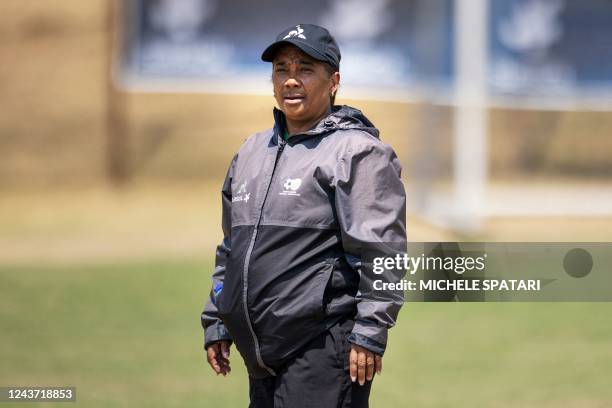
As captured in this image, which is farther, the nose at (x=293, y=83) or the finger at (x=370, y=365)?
the nose at (x=293, y=83)

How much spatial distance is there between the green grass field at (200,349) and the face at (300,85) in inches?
103

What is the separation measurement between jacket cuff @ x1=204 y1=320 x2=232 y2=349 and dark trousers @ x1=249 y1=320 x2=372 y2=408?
33 cm

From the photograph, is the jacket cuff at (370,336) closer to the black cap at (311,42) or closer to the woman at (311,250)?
the woman at (311,250)

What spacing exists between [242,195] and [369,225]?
48 cm

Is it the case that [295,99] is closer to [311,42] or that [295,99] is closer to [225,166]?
[311,42]

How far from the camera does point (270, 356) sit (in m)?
3.31

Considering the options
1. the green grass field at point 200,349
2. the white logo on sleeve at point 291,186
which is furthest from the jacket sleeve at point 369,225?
the green grass field at point 200,349

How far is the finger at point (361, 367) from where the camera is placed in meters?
3.19

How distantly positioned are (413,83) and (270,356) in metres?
12.5

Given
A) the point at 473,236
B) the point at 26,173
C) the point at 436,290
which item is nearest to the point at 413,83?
the point at 473,236

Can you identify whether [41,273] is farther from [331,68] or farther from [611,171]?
[611,171]

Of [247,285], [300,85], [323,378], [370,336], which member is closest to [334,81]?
[300,85]

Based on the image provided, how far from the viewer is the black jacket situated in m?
3.22

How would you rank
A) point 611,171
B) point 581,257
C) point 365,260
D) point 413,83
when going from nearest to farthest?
point 365,260 → point 581,257 → point 611,171 → point 413,83
